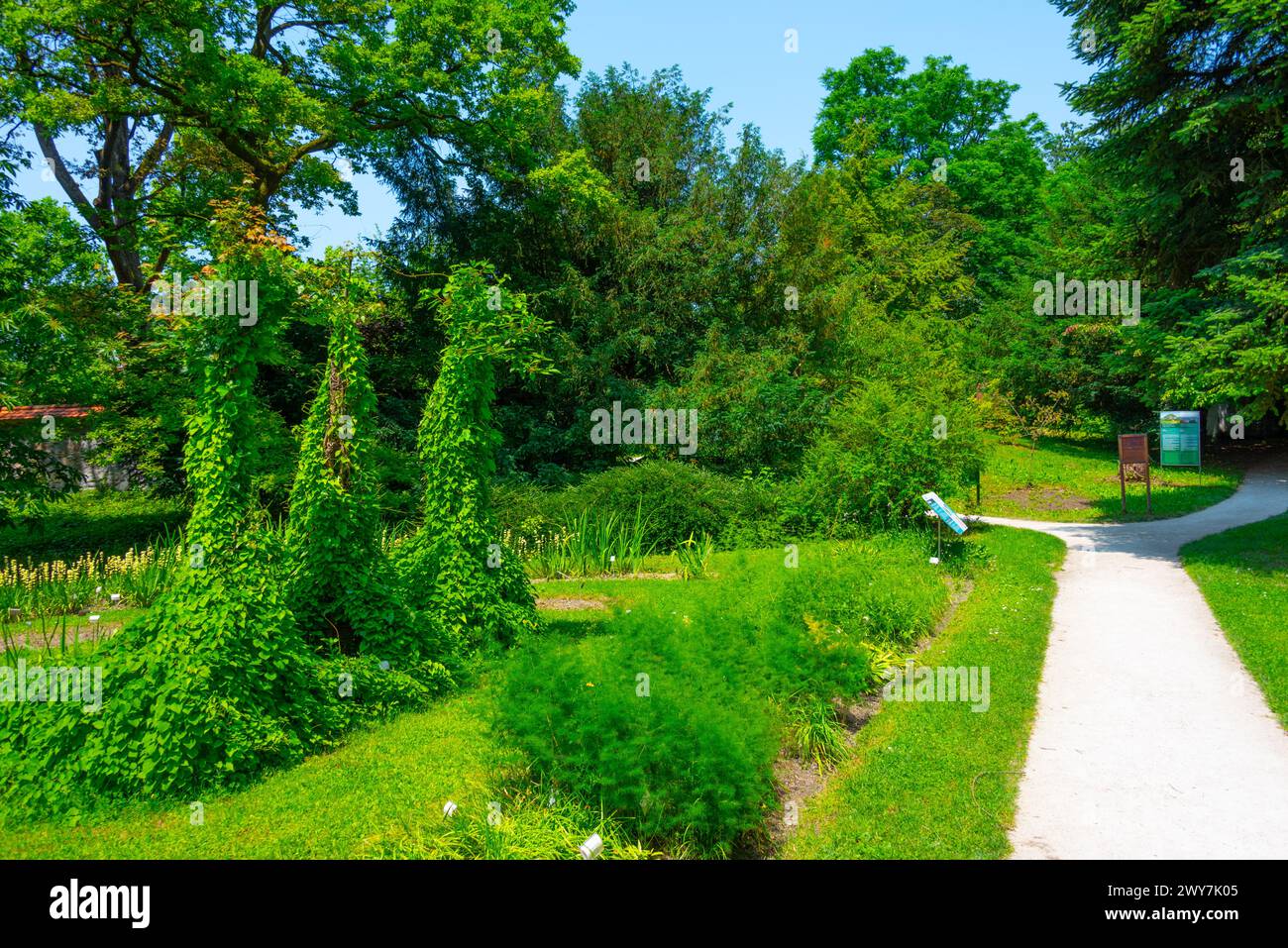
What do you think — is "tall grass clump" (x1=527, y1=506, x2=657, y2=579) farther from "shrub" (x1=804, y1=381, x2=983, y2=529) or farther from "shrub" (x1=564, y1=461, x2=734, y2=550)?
"shrub" (x1=804, y1=381, x2=983, y2=529)

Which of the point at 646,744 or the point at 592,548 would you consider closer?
the point at 646,744

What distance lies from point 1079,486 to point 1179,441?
2.80 m

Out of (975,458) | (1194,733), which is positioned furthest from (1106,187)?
(1194,733)

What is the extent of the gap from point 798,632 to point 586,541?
7.51 m

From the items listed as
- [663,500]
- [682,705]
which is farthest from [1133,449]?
[682,705]

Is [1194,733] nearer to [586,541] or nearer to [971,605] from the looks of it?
[971,605]

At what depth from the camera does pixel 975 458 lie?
49.4ft

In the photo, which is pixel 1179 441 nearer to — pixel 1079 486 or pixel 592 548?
pixel 1079 486

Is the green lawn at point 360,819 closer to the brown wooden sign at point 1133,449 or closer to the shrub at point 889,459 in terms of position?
the shrub at point 889,459

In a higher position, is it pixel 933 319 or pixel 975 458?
pixel 933 319

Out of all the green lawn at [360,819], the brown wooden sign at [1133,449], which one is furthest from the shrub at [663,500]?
the green lawn at [360,819]

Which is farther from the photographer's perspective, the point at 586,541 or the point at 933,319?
the point at 933,319

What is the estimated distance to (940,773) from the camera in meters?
5.84

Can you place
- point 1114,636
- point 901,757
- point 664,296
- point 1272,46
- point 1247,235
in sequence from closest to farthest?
point 901,757 < point 1114,636 < point 1272,46 < point 1247,235 < point 664,296
